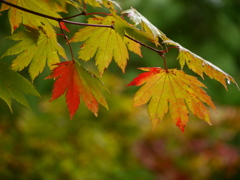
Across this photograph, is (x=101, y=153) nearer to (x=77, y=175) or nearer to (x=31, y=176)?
(x=77, y=175)

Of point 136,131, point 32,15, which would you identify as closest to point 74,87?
point 32,15

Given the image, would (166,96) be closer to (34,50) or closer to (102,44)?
(102,44)

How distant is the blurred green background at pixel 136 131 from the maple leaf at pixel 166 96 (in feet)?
4.59

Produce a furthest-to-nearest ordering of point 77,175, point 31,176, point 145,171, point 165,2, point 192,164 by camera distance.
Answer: point 165,2 → point 192,164 → point 145,171 → point 77,175 → point 31,176

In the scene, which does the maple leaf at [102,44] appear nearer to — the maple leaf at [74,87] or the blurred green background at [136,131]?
the maple leaf at [74,87]

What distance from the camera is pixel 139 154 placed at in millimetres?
3109

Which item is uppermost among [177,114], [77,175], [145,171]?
[177,114]

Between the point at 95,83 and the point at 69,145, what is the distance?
180cm

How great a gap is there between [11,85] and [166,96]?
0.36 m

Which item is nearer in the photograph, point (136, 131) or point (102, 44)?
point (102, 44)

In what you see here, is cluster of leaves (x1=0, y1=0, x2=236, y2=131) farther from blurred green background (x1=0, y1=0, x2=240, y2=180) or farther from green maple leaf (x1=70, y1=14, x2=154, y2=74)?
blurred green background (x1=0, y1=0, x2=240, y2=180)

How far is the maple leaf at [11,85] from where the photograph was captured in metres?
0.75

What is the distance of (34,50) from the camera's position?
A: 85 centimetres

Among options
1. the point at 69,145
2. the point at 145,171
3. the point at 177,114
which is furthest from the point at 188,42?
the point at 177,114
